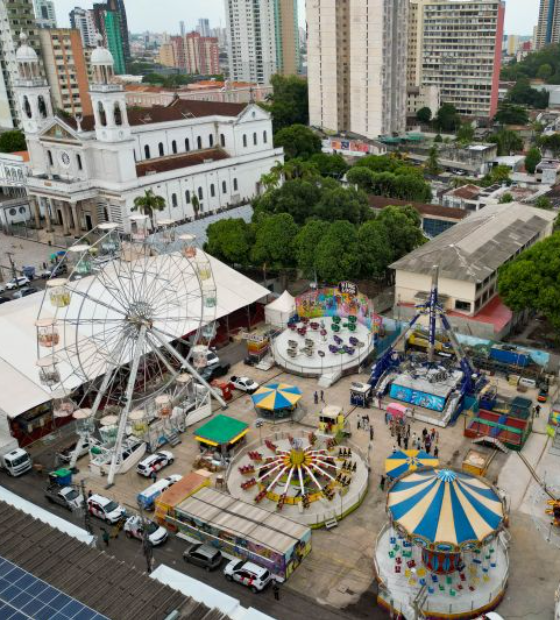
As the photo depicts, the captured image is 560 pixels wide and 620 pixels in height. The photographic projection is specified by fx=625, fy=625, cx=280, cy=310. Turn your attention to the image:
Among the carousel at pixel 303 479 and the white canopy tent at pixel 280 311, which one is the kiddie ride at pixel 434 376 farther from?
the white canopy tent at pixel 280 311

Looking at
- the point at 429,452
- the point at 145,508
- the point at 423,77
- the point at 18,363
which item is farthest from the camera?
the point at 423,77

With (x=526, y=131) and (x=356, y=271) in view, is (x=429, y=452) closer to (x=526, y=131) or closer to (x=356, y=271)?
(x=356, y=271)

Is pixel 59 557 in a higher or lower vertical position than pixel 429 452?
higher

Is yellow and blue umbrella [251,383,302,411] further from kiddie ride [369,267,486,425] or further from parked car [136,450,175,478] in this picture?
parked car [136,450,175,478]

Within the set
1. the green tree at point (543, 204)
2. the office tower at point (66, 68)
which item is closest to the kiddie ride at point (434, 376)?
the green tree at point (543, 204)

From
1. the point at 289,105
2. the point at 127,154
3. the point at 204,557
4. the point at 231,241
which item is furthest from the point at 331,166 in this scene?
the point at 204,557

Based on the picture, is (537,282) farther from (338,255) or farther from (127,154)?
(127,154)

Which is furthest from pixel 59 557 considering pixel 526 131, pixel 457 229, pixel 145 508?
pixel 526 131
